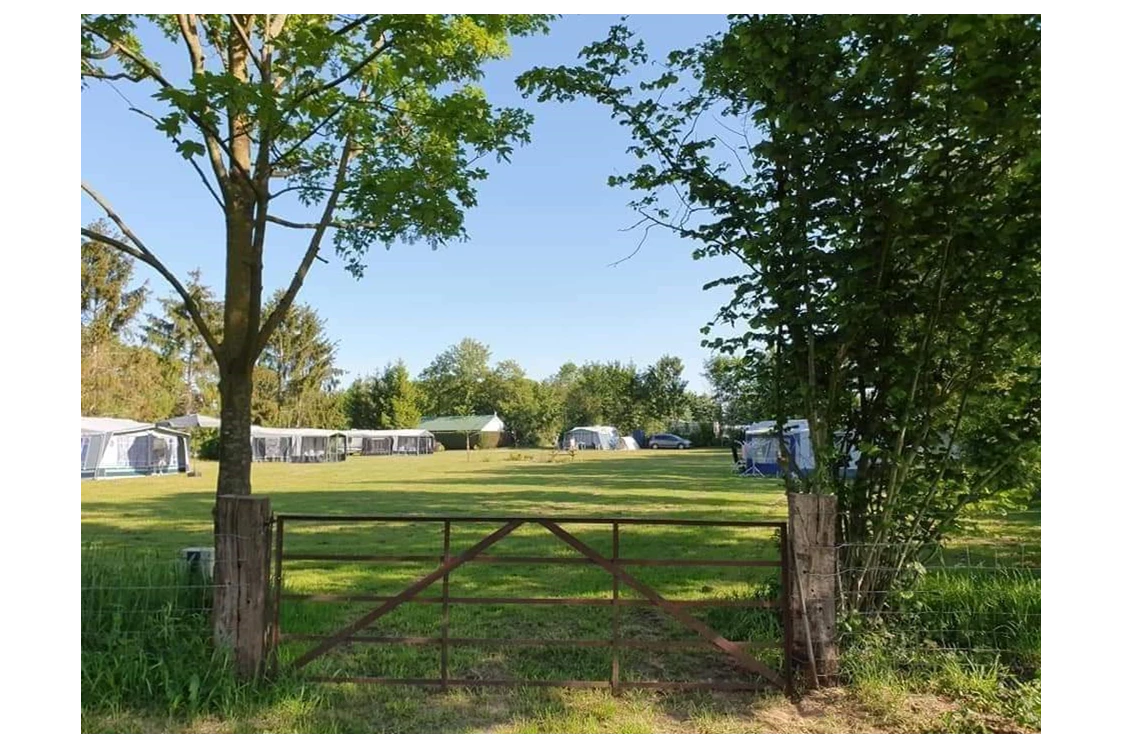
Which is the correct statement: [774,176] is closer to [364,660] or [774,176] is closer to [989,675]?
[989,675]

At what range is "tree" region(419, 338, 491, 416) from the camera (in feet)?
247

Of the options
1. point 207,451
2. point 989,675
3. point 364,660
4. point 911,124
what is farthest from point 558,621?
point 207,451

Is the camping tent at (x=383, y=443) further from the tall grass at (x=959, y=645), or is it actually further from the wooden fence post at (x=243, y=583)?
the tall grass at (x=959, y=645)

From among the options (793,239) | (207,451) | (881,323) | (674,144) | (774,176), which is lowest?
(207,451)

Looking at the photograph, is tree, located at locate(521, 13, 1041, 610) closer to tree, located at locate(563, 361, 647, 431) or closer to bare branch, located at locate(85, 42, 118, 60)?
bare branch, located at locate(85, 42, 118, 60)

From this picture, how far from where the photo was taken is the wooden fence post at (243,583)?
170 inches

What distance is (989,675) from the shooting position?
4465 mm

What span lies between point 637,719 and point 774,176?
4.02 meters

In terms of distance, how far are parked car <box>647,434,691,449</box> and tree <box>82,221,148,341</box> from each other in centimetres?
4181

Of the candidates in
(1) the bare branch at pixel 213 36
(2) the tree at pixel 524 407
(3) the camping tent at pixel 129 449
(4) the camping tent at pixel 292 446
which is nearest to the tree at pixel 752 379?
(1) the bare branch at pixel 213 36

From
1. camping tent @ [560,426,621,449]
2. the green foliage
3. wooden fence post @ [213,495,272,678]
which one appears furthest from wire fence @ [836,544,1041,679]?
camping tent @ [560,426,621,449]

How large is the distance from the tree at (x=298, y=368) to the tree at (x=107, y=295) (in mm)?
14664

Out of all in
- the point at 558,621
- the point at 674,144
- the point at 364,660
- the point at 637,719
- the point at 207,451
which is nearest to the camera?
the point at 637,719
